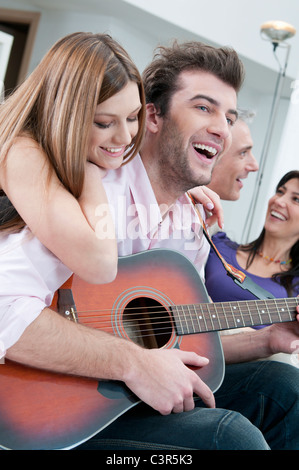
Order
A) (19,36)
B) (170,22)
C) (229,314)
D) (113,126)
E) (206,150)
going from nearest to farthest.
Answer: (113,126) → (229,314) → (206,150) → (170,22) → (19,36)

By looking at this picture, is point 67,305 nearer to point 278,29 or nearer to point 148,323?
point 148,323

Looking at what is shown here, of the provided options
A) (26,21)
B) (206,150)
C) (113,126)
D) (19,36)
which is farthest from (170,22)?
(113,126)

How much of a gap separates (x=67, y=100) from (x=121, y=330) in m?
0.48

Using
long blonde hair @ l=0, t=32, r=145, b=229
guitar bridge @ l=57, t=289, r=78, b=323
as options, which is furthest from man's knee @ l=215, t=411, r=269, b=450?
long blonde hair @ l=0, t=32, r=145, b=229

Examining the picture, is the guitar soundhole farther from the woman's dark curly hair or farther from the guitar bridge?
the woman's dark curly hair

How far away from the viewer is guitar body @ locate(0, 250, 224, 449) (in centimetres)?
98

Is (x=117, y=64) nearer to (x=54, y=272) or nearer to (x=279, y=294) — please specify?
(x=54, y=272)

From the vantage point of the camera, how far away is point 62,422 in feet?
3.28

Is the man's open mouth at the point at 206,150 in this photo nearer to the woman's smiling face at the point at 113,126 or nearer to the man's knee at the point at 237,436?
the woman's smiling face at the point at 113,126

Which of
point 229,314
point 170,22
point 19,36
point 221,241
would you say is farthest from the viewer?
point 19,36

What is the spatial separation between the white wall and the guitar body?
2.73 m

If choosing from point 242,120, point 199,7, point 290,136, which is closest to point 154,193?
point 242,120

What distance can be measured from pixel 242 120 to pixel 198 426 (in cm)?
156

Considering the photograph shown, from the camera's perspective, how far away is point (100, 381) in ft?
3.52
